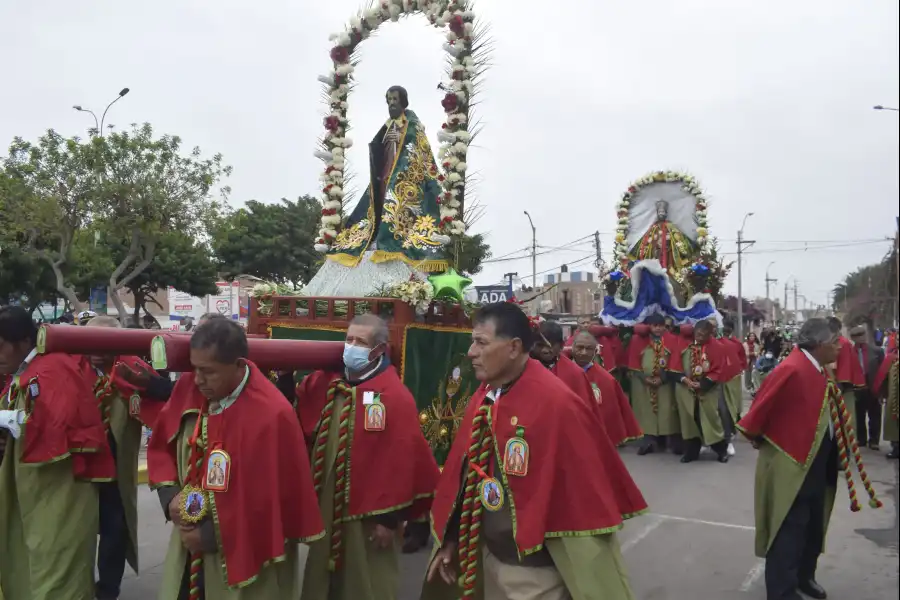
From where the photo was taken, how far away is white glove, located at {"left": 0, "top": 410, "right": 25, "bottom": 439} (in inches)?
160

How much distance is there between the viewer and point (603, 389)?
268 inches

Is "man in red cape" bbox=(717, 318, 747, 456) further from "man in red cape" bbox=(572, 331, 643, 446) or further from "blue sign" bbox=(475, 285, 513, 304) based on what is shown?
"blue sign" bbox=(475, 285, 513, 304)

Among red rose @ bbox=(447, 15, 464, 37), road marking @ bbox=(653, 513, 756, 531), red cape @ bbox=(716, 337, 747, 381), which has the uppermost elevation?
red rose @ bbox=(447, 15, 464, 37)

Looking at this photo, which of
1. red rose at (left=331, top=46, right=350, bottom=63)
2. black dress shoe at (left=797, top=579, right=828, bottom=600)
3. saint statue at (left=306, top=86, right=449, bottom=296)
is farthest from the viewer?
red rose at (left=331, top=46, right=350, bottom=63)

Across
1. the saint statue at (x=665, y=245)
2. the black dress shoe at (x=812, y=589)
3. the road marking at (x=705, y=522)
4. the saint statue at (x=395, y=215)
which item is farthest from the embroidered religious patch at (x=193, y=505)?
the saint statue at (x=665, y=245)

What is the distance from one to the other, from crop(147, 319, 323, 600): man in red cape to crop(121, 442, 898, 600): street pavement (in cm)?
216

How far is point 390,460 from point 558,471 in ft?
4.18

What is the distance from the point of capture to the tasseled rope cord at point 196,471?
3.20 meters

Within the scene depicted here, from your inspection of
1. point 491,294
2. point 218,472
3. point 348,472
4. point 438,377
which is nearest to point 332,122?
point 491,294

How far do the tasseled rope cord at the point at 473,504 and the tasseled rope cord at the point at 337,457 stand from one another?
36.9 inches

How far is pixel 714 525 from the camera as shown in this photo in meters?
6.91

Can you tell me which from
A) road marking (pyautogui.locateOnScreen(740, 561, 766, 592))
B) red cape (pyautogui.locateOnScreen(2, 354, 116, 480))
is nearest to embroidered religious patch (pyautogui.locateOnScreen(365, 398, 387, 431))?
red cape (pyautogui.locateOnScreen(2, 354, 116, 480))

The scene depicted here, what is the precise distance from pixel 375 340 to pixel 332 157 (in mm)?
3739

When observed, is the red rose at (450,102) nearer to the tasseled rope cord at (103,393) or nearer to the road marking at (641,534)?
the tasseled rope cord at (103,393)
